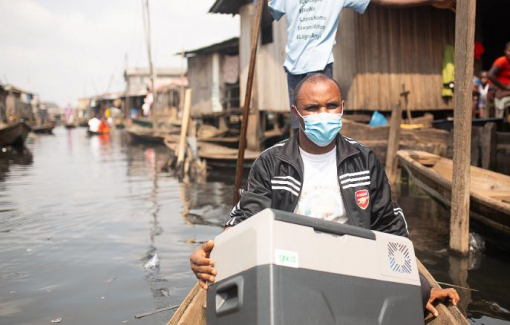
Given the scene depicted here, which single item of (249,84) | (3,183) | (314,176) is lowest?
(3,183)

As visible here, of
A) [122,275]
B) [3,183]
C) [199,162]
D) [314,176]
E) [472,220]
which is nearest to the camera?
[314,176]

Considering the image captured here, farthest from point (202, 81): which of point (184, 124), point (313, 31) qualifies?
point (313, 31)

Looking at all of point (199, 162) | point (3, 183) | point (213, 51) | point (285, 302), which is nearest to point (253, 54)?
point (285, 302)

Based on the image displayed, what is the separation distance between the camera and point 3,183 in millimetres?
10531

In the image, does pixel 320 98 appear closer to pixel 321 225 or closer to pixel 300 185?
pixel 300 185

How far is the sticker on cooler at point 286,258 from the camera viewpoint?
5.62 feet

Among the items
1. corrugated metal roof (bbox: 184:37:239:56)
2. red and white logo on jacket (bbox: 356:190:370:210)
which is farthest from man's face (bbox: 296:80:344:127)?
corrugated metal roof (bbox: 184:37:239:56)

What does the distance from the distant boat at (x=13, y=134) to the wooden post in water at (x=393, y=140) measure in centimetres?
1735

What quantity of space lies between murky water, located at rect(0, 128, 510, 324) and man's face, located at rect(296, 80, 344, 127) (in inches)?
73.3

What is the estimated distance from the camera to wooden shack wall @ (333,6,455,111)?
352 inches

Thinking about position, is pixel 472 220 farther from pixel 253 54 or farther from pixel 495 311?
pixel 253 54

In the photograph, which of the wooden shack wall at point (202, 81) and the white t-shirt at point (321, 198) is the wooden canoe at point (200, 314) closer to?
the white t-shirt at point (321, 198)

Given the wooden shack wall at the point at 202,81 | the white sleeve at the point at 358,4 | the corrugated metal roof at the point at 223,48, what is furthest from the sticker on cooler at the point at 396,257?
the wooden shack wall at the point at 202,81

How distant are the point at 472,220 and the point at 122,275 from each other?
3.25 meters
